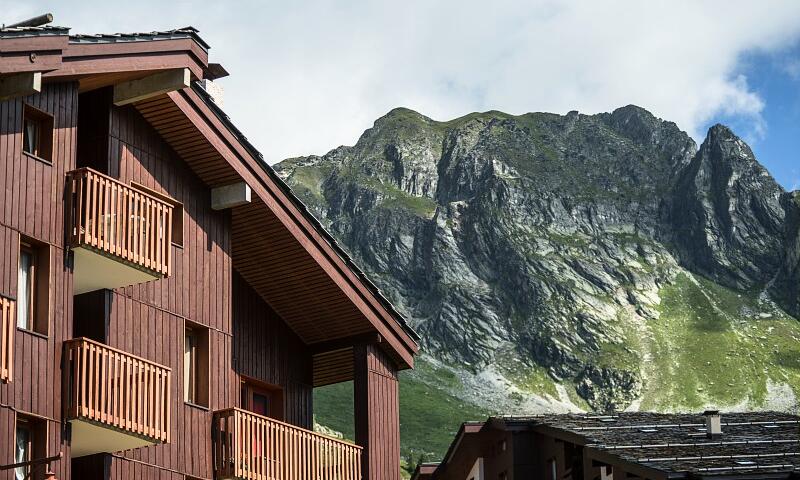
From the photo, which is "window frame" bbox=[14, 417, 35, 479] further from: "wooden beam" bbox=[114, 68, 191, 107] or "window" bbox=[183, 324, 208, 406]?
"wooden beam" bbox=[114, 68, 191, 107]

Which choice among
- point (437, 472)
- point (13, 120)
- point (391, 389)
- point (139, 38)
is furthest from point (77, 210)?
point (437, 472)

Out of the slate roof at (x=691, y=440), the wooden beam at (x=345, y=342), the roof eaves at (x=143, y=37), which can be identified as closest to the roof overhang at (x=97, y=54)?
the roof eaves at (x=143, y=37)

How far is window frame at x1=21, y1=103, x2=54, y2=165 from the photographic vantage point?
824 inches

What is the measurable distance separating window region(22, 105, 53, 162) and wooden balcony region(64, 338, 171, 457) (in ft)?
9.77

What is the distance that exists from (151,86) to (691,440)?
19.3m

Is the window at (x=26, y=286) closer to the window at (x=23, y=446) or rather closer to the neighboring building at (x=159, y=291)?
the neighboring building at (x=159, y=291)

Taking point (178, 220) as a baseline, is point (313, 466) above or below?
below

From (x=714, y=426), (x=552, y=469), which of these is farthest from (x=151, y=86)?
(x=552, y=469)

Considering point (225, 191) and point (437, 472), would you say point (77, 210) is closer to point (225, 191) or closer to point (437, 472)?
point (225, 191)

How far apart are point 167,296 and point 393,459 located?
20.9ft

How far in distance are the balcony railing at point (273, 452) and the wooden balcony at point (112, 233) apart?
3.12 m

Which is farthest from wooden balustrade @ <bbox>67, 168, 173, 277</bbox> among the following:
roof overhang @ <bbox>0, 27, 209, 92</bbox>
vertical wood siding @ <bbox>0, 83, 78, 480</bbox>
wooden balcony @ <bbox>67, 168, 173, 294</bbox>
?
roof overhang @ <bbox>0, 27, 209, 92</bbox>

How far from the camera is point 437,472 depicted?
168ft

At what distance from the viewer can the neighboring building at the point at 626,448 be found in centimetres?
3212
